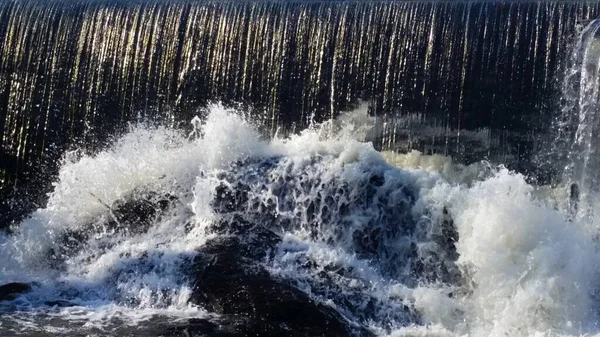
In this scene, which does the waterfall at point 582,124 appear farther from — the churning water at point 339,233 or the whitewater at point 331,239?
the whitewater at point 331,239

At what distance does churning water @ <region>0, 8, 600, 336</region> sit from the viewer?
11227 millimetres

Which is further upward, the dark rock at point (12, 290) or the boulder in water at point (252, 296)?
the boulder in water at point (252, 296)

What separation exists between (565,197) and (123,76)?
8109 millimetres

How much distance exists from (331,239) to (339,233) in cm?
14

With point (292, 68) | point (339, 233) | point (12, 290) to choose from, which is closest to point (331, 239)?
point (339, 233)

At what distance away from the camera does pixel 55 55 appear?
1758cm

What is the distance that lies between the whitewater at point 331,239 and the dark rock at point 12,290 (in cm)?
17

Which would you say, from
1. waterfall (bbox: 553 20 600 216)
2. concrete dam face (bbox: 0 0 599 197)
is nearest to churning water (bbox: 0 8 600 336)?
waterfall (bbox: 553 20 600 216)

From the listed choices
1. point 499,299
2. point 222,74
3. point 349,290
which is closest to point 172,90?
point 222,74

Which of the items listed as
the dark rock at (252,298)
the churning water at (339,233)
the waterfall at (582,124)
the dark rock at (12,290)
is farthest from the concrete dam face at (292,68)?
the dark rock at (12,290)

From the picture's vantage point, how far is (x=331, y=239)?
13.1 meters

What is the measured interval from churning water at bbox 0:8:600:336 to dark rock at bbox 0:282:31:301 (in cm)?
14

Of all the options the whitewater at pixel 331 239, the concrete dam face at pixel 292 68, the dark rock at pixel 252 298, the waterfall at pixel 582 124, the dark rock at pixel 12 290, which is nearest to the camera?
the dark rock at pixel 252 298

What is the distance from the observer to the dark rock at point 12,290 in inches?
472
